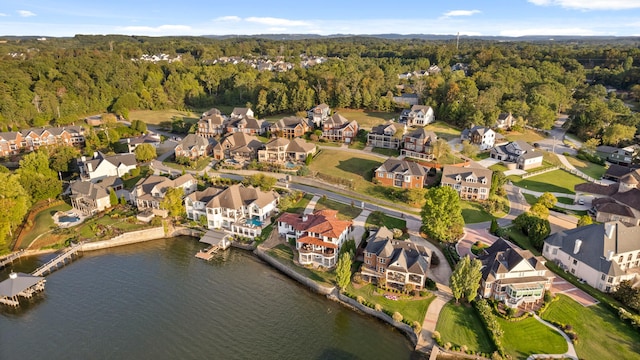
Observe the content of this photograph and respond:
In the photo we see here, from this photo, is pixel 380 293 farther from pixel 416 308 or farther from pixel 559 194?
pixel 559 194

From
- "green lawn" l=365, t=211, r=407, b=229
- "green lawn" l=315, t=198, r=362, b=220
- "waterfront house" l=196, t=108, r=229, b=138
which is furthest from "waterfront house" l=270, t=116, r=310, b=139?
"green lawn" l=365, t=211, r=407, b=229

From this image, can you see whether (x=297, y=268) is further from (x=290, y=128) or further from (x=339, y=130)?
(x=290, y=128)

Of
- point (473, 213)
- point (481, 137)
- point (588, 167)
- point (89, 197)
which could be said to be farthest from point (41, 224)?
point (588, 167)

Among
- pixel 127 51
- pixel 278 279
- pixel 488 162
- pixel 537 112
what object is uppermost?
pixel 127 51

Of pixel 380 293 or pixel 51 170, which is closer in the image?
pixel 380 293

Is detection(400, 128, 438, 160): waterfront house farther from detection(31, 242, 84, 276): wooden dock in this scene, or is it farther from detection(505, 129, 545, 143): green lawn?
detection(31, 242, 84, 276): wooden dock

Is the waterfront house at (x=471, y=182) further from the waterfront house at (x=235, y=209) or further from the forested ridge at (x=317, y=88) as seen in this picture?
the forested ridge at (x=317, y=88)

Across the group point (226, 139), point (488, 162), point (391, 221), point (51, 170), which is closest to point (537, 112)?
point (488, 162)
